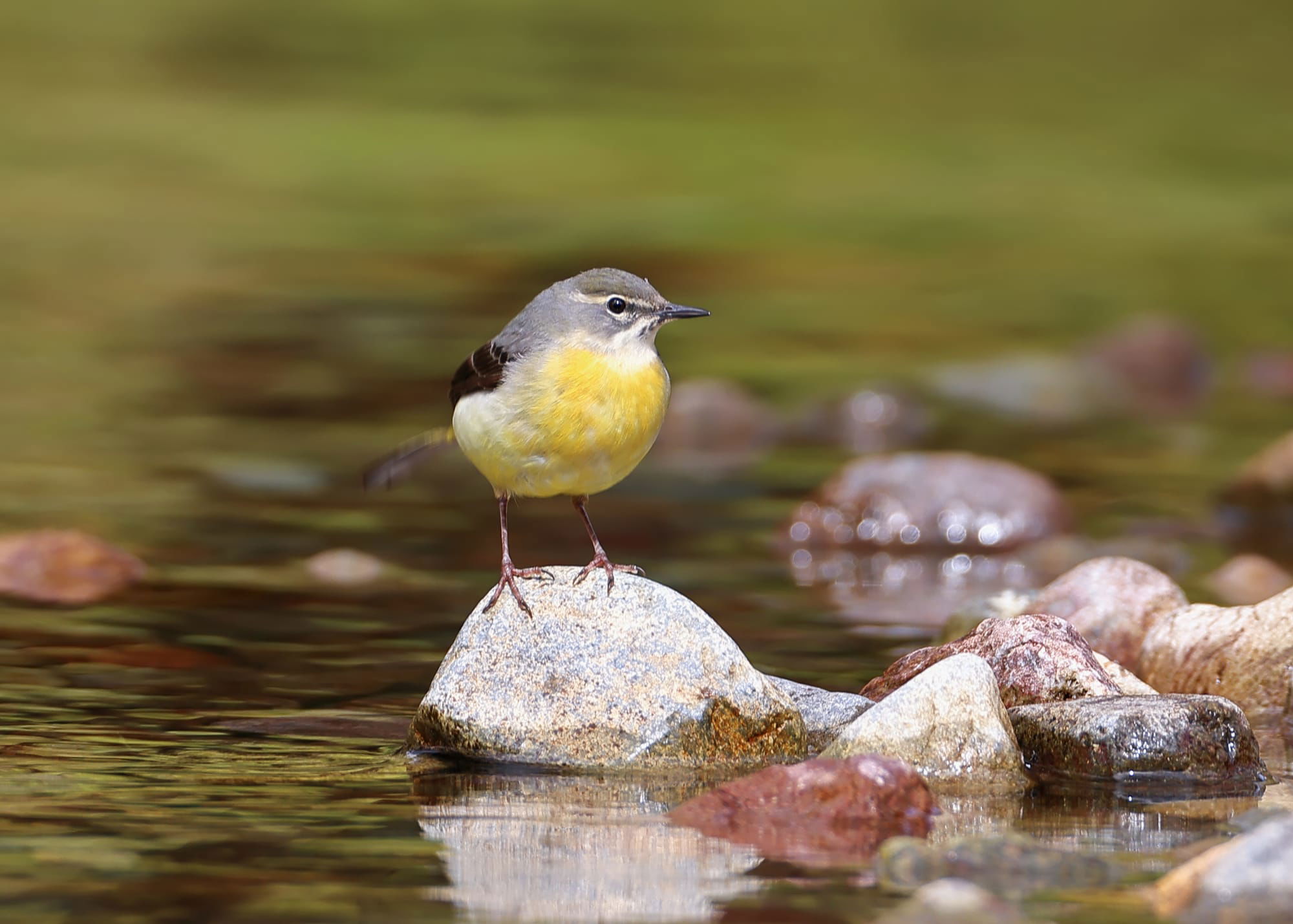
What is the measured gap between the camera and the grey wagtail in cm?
776

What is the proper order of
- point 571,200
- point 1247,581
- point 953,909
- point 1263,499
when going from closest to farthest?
point 953,909, point 1247,581, point 1263,499, point 571,200

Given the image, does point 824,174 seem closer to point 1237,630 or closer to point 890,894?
point 1237,630

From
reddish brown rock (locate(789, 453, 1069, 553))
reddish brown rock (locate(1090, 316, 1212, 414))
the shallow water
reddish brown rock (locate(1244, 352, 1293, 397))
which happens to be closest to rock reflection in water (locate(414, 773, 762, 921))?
the shallow water

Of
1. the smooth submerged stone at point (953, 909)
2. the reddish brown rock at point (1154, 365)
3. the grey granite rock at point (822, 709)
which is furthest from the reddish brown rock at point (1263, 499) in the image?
the smooth submerged stone at point (953, 909)

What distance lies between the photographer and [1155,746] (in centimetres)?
755

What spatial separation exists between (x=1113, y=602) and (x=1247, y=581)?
91.2 inches

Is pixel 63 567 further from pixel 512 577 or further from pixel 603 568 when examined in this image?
pixel 603 568

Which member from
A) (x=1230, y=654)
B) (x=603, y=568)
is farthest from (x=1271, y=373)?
(x=603, y=568)

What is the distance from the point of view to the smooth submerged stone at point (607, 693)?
7.79 metres

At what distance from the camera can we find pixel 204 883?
5.91 meters

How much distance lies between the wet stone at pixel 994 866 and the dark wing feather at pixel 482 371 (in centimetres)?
287

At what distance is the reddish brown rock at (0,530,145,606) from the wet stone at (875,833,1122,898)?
6113 mm

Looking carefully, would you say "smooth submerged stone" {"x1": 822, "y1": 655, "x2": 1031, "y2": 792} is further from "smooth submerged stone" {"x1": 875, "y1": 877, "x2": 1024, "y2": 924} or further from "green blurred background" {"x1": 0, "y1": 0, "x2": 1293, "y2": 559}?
"green blurred background" {"x1": 0, "y1": 0, "x2": 1293, "y2": 559}

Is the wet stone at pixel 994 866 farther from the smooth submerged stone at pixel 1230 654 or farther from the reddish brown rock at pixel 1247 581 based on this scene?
the reddish brown rock at pixel 1247 581
